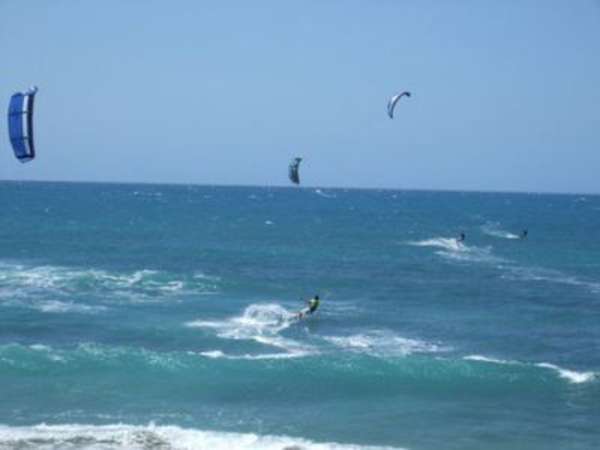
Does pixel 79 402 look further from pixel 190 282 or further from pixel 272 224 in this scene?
pixel 272 224

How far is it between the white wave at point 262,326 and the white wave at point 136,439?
8.16 metres

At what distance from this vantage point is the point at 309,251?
63.4 metres

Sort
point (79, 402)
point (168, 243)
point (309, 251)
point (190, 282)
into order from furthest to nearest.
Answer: point (168, 243) < point (309, 251) < point (190, 282) < point (79, 402)

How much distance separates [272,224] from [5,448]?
253 feet

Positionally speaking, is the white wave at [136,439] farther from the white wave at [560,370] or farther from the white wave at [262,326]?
the white wave at [560,370]

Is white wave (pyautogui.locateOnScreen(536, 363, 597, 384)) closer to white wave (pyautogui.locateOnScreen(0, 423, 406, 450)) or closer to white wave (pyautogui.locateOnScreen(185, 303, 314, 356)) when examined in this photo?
white wave (pyautogui.locateOnScreen(185, 303, 314, 356))

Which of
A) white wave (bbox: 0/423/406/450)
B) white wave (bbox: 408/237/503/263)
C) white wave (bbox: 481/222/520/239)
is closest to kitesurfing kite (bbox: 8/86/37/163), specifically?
white wave (bbox: 0/423/406/450)

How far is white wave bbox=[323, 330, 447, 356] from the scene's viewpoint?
29.2m

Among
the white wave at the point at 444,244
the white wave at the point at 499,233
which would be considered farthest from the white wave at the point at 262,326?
the white wave at the point at 499,233

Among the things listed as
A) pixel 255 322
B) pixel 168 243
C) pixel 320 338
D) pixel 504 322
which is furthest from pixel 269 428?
pixel 168 243

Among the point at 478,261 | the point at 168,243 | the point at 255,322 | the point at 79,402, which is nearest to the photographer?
the point at 79,402

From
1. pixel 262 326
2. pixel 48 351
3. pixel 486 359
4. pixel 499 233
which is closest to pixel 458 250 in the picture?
pixel 499 233

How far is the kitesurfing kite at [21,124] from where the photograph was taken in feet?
65.2

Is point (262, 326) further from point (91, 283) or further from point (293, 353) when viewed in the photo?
point (91, 283)
